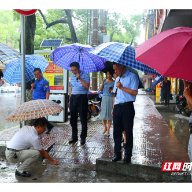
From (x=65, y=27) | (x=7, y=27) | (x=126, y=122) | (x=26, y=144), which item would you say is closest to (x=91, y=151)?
(x=126, y=122)

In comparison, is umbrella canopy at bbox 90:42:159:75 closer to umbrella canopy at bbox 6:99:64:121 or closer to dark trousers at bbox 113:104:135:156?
dark trousers at bbox 113:104:135:156

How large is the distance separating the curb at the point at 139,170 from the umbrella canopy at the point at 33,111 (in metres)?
1.47

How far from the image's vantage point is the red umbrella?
246 cm

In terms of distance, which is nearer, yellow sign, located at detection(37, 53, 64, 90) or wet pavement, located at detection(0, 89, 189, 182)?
wet pavement, located at detection(0, 89, 189, 182)

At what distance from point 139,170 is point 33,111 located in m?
2.18

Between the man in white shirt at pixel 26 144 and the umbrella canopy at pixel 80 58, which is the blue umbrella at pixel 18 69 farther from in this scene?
the man in white shirt at pixel 26 144

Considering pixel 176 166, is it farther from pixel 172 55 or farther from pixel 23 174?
pixel 23 174

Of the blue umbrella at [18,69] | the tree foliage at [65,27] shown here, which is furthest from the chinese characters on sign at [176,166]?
the tree foliage at [65,27]

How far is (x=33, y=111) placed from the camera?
374 cm

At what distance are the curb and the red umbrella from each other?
2.24m

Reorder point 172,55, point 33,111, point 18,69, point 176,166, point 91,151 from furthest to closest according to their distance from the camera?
point 18,69
point 91,151
point 176,166
point 33,111
point 172,55

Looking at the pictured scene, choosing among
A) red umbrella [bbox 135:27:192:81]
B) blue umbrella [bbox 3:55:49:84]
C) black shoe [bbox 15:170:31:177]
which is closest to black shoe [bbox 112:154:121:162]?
black shoe [bbox 15:170:31:177]
